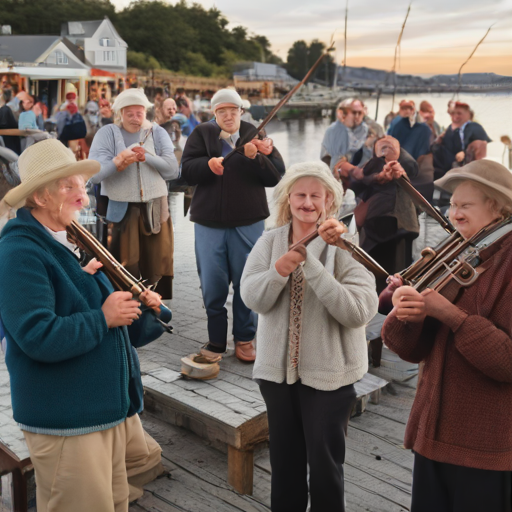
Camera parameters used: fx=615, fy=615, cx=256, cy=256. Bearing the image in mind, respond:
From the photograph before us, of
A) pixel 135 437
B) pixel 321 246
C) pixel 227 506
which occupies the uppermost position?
pixel 321 246

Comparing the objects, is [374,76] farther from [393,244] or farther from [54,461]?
Answer: [54,461]

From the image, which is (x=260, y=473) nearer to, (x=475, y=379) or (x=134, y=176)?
(x=475, y=379)

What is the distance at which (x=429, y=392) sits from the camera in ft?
6.90

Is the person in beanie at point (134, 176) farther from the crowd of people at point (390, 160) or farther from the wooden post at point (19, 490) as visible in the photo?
the wooden post at point (19, 490)

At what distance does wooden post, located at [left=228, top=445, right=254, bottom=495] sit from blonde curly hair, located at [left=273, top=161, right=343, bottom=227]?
1.23 meters

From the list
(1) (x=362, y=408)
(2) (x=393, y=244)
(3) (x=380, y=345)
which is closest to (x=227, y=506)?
(1) (x=362, y=408)

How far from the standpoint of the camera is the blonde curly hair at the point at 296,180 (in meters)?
2.53

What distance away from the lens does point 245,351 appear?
4008mm

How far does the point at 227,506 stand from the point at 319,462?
2.62 ft

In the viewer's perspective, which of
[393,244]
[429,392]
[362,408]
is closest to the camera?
[429,392]

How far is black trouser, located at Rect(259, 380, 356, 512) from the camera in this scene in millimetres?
2414

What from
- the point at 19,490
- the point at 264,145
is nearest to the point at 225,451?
the point at 19,490

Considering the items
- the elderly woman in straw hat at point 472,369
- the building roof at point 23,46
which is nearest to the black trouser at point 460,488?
the elderly woman in straw hat at point 472,369

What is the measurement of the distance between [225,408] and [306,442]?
92cm
